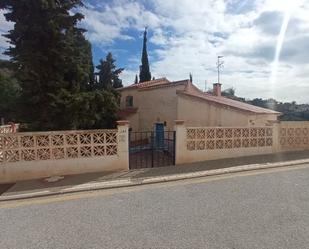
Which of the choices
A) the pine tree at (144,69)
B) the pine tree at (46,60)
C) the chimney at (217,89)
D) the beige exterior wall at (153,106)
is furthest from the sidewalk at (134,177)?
the pine tree at (144,69)

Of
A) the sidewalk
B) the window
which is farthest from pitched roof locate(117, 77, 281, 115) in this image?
the sidewalk

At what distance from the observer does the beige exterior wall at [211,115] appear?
53.4 feet

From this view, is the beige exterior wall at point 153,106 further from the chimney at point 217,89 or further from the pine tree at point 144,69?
the pine tree at point 144,69

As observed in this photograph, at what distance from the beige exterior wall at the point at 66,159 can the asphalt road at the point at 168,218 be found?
1934mm

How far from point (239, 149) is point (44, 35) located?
8389mm

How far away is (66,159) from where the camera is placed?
28.0 feet

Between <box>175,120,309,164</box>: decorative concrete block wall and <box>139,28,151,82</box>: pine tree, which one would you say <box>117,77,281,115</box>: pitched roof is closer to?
<box>175,120,309,164</box>: decorative concrete block wall

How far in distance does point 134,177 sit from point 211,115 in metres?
10.6

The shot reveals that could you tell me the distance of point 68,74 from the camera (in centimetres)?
1317

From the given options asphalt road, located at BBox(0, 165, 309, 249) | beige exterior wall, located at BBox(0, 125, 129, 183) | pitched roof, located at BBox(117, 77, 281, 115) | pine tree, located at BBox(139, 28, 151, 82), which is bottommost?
asphalt road, located at BBox(0, 165, 309, 249)

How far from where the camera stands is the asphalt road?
13.5ft

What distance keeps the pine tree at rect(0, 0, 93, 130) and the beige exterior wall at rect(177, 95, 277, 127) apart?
25.9ft

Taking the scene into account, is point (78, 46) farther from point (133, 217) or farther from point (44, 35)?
point (133, 217)

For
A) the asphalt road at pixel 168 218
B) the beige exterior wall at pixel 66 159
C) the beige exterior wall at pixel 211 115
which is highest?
the beige exterior wall at pixel 211 115
